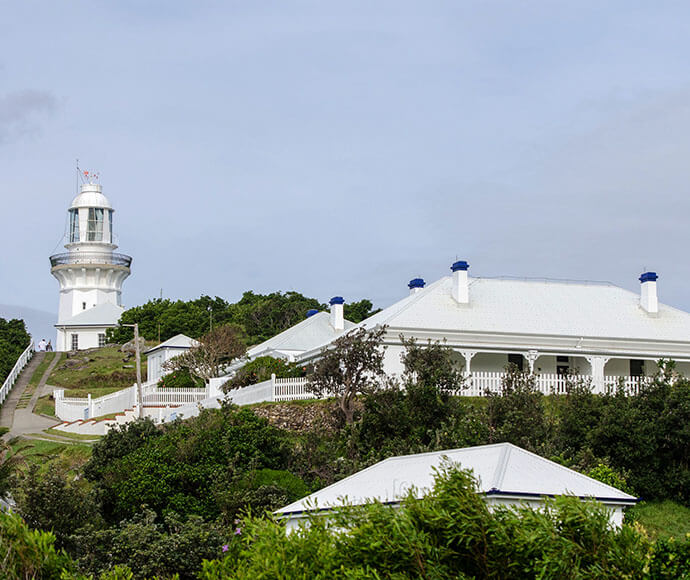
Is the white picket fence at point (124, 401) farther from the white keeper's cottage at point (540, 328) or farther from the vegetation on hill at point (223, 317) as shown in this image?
the vegetation on hill at point (223, 317)

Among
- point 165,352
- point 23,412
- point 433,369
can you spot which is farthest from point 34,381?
point 433,369

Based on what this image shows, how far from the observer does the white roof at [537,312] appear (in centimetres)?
3341

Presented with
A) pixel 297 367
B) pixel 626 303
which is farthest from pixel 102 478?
pixel 626 303

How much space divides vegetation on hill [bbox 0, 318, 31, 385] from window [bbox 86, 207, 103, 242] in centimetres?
911

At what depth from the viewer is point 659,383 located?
24.6 meters

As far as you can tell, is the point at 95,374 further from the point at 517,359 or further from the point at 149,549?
the point at 149,549

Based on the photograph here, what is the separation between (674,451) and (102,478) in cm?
1366

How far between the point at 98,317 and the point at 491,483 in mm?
55966

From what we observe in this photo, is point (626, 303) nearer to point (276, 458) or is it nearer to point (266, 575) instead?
point (276, 458)

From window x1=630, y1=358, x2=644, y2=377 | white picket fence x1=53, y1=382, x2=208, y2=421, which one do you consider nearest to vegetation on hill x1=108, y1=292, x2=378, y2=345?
white picket fence x1=53, y1=382, x2=208, y2=421

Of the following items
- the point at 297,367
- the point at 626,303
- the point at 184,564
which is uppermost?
the point at 626,303

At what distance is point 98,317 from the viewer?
67312 mm

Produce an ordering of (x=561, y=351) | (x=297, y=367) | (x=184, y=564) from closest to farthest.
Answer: (x=184, y=564)
(x=561, y=351)
(x=297, y=367)

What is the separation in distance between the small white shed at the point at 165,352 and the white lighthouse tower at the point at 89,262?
2076 cm
